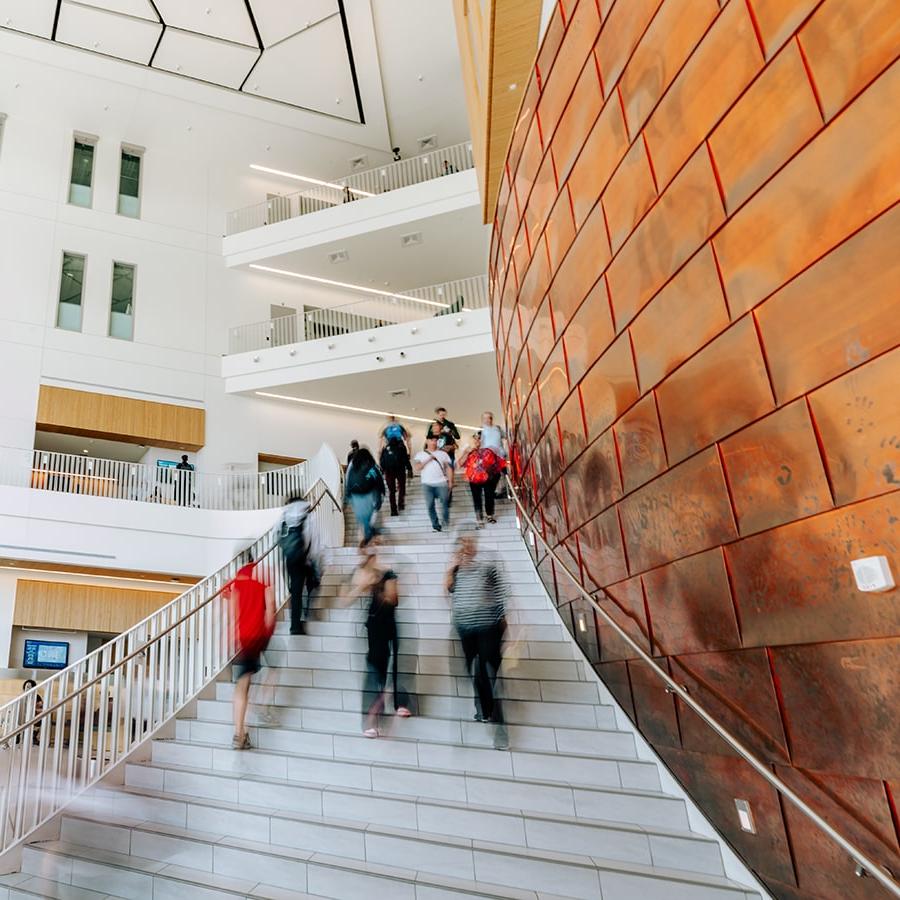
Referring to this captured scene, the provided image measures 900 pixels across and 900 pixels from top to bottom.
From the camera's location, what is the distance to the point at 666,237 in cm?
369

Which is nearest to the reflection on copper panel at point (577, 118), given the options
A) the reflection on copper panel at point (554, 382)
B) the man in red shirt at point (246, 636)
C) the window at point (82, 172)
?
the reflection on copper panel at point (554, 382)

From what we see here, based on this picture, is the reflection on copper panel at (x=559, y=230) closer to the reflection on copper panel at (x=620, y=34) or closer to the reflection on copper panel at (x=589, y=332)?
the reflection on copper panel at (x=589, y=332)

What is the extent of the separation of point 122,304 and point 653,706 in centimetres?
1654

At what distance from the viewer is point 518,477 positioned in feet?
28.5

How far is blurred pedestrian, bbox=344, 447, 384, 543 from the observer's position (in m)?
9.03

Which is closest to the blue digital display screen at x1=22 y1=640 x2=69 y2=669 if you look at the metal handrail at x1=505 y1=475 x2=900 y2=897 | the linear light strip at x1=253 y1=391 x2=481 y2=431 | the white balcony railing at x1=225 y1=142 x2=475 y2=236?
the linear light strip at x1=253 y1=391 x2=481 y2=431

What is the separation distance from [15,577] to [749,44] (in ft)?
49.0

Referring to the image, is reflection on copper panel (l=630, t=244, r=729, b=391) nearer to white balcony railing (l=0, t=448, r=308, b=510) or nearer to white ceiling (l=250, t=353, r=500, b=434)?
white balcony railing (l=0, t=448, r=308, b=510)

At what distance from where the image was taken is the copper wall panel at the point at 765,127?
2.71m

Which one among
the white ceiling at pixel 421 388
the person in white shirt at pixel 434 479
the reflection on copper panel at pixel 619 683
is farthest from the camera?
the white ceiling at pixel 421 388

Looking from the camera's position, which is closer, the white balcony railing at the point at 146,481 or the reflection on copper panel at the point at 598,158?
the reflection on copper panel at the point at 598,158

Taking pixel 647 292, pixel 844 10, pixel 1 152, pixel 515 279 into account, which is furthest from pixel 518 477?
pixel 1 152

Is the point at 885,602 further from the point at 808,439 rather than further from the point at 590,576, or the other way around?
the point at 590,576

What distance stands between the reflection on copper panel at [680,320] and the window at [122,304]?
1569cm
